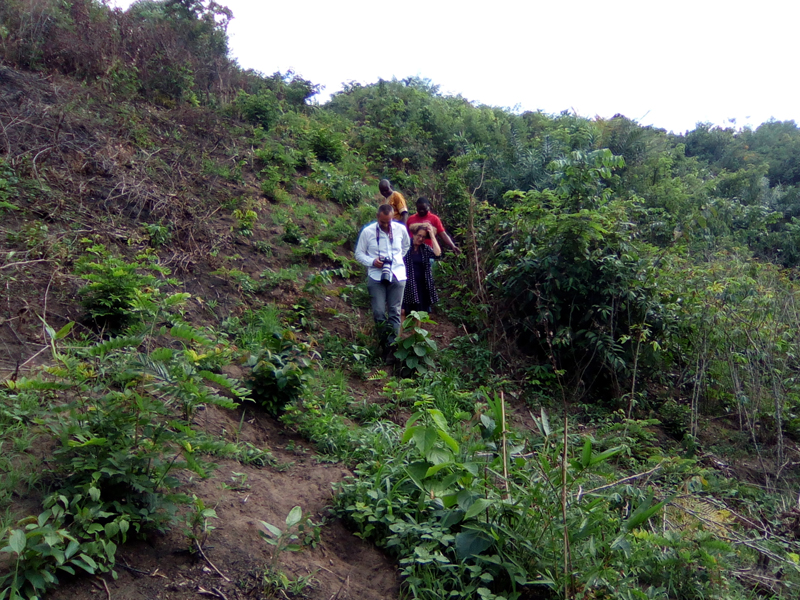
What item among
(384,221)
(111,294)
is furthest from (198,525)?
(384,221)

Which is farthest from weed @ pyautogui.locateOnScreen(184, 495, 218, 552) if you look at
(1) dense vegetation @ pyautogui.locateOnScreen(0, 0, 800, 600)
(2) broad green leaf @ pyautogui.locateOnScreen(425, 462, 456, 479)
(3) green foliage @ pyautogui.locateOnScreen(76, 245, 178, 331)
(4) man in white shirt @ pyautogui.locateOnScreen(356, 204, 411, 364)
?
(4) man in white shirt @ pyautogui.locateOnScreen(356, 204, 411, 364)

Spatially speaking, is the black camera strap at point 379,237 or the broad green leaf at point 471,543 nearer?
the broad green leaf at point 471,543

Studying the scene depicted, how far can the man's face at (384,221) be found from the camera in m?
6.49

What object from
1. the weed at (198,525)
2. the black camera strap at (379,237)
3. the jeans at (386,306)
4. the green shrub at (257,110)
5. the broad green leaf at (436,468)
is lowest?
the weed at (198,525)

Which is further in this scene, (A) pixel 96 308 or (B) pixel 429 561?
(A) pixel 96 308

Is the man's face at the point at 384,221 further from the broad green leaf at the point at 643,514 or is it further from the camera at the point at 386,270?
the broad green leaf at the point at 643,514

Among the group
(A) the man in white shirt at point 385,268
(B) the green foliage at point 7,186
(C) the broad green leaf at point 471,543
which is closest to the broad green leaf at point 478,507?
(C) the broad green leaf at point 471,543

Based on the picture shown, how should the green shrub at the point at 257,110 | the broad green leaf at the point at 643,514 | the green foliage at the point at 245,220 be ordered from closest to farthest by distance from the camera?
the broad green leaf at the point at 643,514, the green foliage at the point at 245,220, the green shrub at the point at 257,110

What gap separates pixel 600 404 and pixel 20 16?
10669mm

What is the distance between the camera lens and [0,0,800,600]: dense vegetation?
9.80 ft

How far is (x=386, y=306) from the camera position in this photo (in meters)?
6.77

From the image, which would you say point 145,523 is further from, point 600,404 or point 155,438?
point 600,404

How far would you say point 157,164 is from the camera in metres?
8.66

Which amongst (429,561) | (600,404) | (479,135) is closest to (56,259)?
(429,561)
